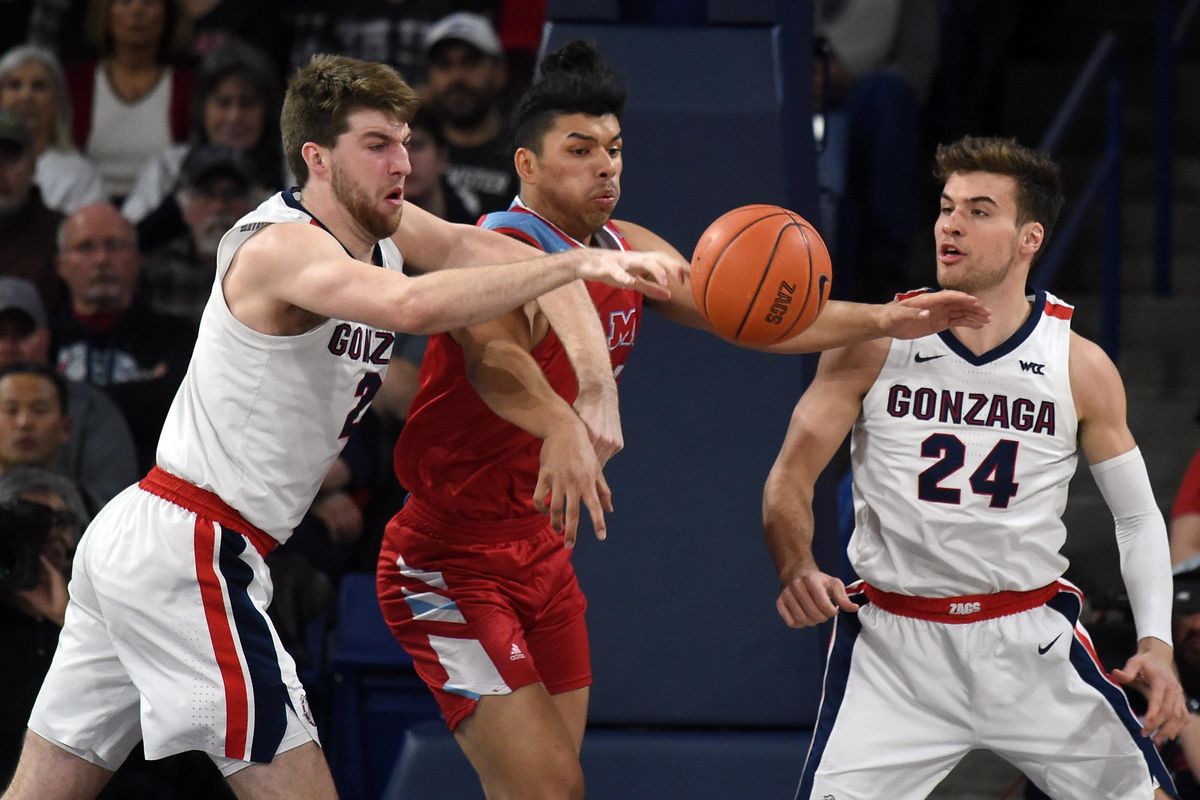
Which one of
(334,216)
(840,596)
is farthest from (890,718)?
(334,216)

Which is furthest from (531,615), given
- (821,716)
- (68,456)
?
(68,456)

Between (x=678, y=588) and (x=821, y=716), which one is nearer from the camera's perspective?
(x=821, y=716)

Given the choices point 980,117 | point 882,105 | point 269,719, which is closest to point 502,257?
point 269,719

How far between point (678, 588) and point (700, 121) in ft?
4.62

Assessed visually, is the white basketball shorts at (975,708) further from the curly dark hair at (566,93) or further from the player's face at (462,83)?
the player's face at (462,83)

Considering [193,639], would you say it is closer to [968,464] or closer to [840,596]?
[840,596]

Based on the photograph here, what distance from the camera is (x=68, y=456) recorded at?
21.4 ft

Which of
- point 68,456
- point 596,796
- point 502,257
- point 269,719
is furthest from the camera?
point 68,456

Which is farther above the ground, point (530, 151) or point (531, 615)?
point (530, 151)

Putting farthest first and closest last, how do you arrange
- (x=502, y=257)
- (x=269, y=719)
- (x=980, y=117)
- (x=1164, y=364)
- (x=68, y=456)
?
(x=980, y=117) < (x=1164, y=364) < (x=68, y=456) < (x=502, y=257) < (x=269, y=719)

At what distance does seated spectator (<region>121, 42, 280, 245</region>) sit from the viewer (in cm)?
805

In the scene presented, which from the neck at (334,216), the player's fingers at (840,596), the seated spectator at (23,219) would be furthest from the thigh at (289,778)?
the seated spectator at (23,219)

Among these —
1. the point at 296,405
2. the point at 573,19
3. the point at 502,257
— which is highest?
the point at 573,19

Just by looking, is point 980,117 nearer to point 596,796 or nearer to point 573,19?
point 573,19
